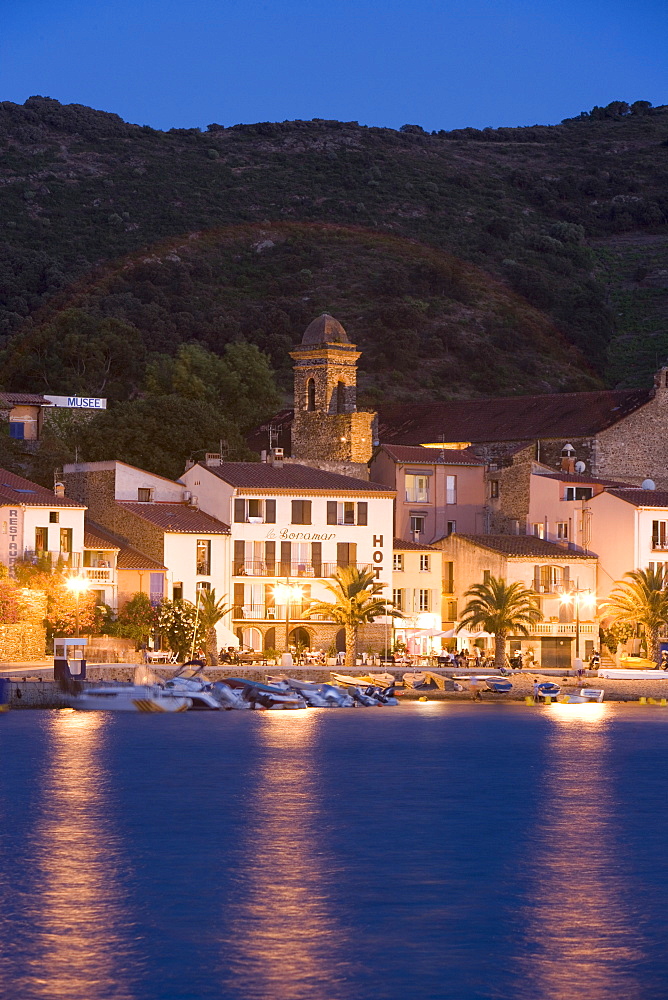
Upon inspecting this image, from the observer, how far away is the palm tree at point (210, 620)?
7500cm

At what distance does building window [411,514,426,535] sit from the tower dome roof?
14027mm

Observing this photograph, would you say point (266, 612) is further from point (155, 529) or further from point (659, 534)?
point (659, 534)

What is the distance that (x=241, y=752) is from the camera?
190 ft

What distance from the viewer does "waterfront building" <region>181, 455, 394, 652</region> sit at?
258 feet

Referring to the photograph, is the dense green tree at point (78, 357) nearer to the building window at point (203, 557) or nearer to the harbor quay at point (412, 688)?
the building window at point (203, 557)

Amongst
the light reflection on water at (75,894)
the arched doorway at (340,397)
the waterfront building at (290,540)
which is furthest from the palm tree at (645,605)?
the light reflection on water at (75,894)

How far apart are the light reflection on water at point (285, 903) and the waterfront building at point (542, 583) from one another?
27848mm

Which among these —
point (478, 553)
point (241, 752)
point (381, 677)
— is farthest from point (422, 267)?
point (241, 752)

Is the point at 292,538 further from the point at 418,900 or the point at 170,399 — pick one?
the point at 418,900

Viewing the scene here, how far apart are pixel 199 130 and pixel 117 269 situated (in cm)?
4724

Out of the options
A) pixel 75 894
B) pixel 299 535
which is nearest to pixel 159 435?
pixel 299 535

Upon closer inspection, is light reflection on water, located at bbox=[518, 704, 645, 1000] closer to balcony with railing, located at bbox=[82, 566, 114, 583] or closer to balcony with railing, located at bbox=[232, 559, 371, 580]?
balcony with railing, located at bbox=[232, 559, 371, 580]

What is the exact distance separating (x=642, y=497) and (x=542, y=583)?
6.25 meters

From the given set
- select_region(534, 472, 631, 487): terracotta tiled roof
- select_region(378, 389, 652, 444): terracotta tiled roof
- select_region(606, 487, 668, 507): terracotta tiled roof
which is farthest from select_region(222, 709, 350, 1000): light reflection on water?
select_region(378, 389, 652, 444): terracotta tiled roof
